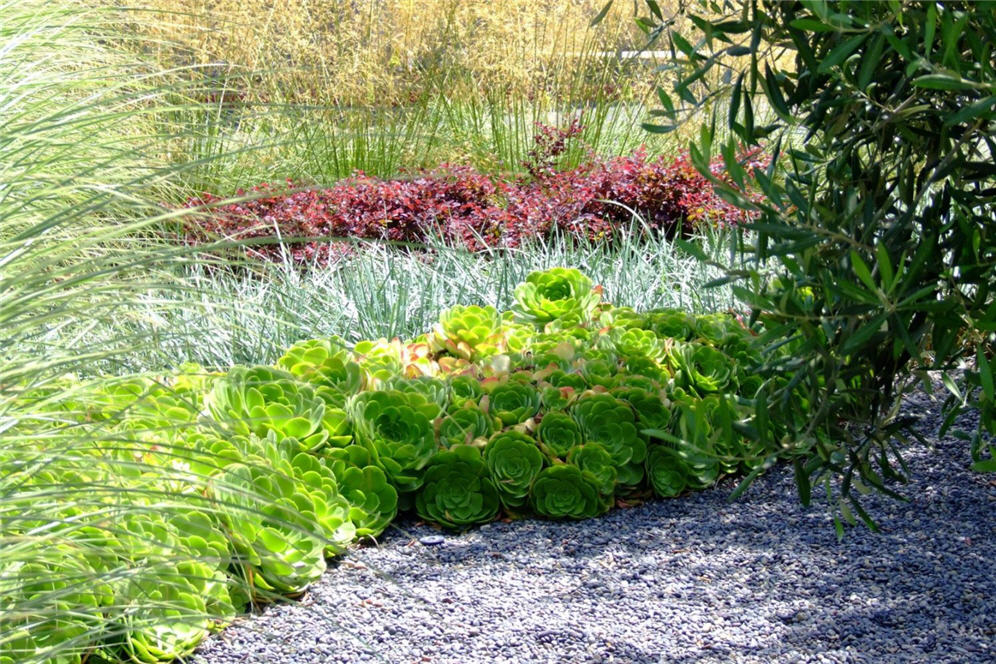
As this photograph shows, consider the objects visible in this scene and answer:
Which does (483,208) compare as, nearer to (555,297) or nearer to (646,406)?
(555,297)

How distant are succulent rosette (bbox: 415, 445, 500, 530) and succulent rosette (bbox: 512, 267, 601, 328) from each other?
973 mm

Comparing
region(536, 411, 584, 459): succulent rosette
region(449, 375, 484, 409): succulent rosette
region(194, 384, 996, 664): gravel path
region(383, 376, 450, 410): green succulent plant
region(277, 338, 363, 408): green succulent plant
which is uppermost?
region(277, 338, 363, 408): green succulent plant

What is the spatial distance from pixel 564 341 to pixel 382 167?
3.86 metres

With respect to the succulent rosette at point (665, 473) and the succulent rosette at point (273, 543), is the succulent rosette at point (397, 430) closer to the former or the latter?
the succulent rosette at point (273, 543)

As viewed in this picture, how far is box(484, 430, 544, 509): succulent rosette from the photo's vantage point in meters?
2.88

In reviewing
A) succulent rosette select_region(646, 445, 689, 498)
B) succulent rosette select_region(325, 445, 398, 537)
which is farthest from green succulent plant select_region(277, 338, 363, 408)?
succulent rosette select_region(646, 445, 689, 498)

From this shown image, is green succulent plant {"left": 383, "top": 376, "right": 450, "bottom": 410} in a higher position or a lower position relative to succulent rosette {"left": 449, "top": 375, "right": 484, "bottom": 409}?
higher

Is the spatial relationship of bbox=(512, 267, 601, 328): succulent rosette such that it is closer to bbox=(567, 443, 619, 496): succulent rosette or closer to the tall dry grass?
bbox=(567, 443, 619, 496): succulent rosette

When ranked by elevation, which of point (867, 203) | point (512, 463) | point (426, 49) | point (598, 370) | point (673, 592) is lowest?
point (673, 592)

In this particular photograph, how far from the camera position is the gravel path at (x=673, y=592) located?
2.25 meters

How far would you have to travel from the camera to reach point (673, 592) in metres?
2.50

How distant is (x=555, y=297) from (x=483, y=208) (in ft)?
6.93

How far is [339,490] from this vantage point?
9.04ft

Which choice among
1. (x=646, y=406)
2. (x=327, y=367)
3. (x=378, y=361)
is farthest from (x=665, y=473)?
(x=327, y=367)
